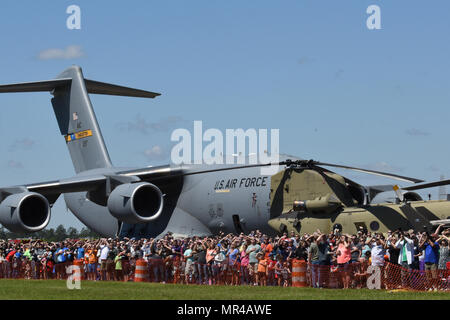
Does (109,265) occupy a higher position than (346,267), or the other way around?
(346,267)

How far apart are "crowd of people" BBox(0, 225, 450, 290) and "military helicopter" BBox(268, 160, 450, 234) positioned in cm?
49

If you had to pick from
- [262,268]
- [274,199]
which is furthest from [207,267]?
[274,199]

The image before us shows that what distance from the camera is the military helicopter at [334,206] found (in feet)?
81.0

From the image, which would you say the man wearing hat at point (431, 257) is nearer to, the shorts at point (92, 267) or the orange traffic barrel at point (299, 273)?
the orange traffic barrel at point (299, 273)

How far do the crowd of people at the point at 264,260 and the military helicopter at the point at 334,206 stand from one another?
49 centimetres

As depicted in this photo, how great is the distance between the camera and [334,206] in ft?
89.1

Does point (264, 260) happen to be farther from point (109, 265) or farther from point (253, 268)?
point (109, 265)

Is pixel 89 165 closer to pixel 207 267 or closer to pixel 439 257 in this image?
pixel 207 267

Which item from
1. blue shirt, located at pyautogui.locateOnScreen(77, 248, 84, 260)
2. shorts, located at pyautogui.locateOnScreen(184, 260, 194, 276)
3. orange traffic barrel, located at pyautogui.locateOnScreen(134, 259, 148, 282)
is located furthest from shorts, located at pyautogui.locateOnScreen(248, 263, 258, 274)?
blue shirt, located at pyautogui.locateOnScreen(77, 248, 84, 260)

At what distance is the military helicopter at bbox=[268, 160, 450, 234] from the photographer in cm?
2469

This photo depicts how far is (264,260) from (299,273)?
2107 millimetres

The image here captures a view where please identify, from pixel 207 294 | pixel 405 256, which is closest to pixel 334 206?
pixel 405 256
